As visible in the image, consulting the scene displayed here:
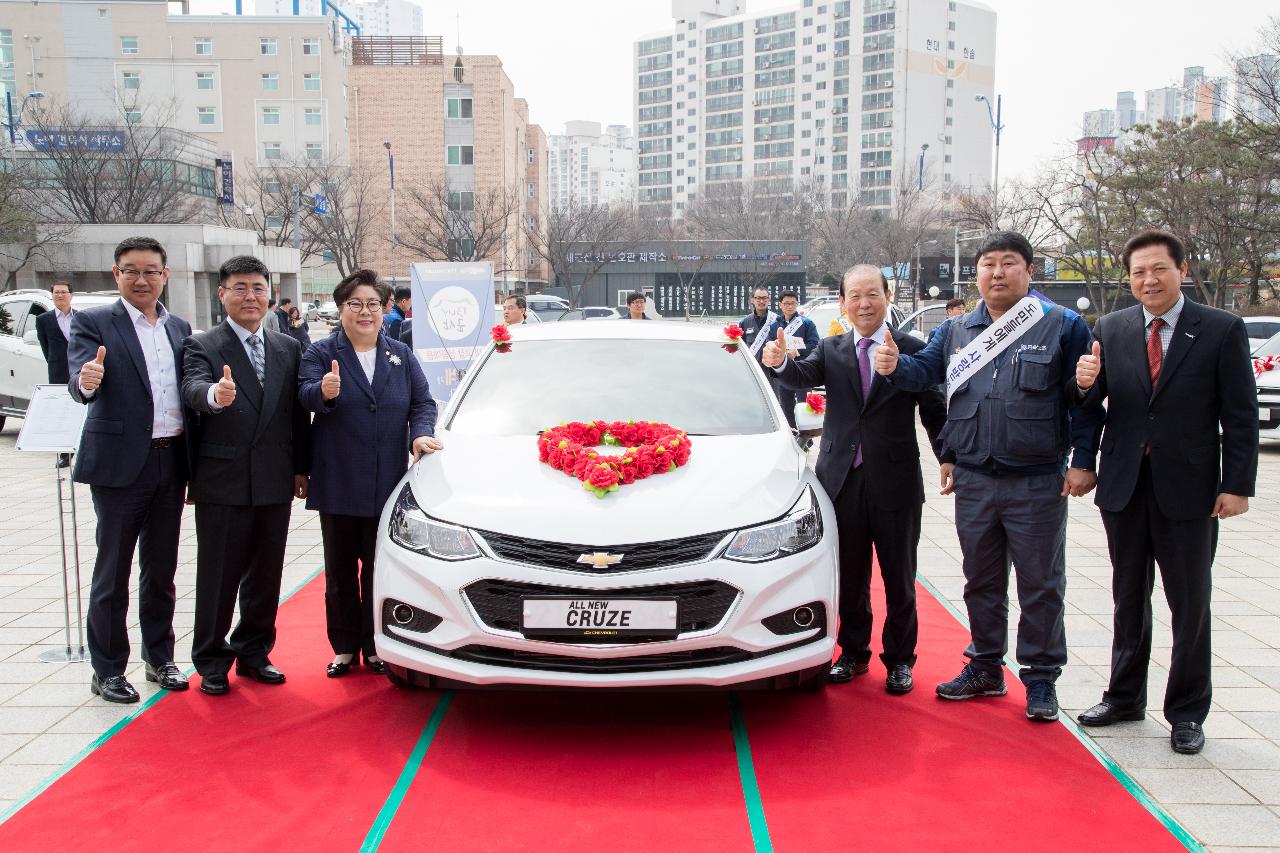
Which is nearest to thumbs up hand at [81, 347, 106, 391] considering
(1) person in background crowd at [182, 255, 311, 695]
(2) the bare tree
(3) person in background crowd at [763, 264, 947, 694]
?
(1) person in background crowd at [182, 255, 311, 695]

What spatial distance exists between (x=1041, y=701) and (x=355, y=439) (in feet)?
9.99

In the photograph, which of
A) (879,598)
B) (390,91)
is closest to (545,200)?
(390,91)

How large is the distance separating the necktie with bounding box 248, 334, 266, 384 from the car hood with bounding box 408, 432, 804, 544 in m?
0.80

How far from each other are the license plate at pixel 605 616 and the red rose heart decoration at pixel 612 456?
43 centimetres

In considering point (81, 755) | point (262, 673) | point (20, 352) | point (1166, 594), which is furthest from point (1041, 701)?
point (20, 352)

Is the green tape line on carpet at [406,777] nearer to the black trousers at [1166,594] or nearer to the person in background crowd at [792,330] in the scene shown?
the black trousers at [1166,594]

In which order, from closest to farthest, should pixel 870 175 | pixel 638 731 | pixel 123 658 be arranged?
pixel 638 731, pixel 123 658, pixel 870 175

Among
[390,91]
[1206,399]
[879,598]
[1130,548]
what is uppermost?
[390,91]

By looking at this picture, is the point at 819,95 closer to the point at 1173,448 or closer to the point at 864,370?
the point at 864,370

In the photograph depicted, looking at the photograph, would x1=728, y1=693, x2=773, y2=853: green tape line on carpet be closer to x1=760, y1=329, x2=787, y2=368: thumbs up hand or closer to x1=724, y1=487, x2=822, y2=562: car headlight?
x1=724, y1=487, x2=822, y2=562: car headlight

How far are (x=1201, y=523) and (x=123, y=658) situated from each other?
4329 millimetres

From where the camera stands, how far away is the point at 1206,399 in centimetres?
397

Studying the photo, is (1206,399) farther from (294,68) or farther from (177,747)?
(294,68)

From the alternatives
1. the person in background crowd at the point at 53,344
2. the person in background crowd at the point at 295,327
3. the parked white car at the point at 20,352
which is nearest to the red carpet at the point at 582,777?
the person in background crowd at the point at 53,344
